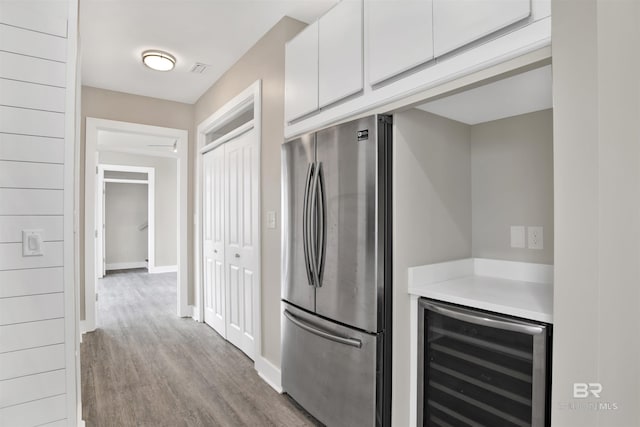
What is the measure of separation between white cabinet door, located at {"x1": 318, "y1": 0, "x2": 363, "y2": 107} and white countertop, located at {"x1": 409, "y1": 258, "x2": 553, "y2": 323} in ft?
3.56

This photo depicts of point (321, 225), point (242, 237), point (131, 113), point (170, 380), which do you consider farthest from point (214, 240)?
point (321, 225)

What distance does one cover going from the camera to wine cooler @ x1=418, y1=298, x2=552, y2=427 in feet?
4.37

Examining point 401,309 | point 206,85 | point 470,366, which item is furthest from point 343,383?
point 206,85

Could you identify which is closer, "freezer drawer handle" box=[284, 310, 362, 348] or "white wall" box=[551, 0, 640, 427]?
"white wall" box=[551, 0, 640, 427]

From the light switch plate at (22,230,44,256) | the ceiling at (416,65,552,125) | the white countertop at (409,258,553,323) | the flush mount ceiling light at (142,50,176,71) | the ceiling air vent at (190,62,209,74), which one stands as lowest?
the white countertop at (409,258,553,323)

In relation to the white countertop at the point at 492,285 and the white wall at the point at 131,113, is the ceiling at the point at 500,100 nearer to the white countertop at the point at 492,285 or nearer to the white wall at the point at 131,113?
the white countertop at the point at 492,285

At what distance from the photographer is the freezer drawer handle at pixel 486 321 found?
1.34 metres

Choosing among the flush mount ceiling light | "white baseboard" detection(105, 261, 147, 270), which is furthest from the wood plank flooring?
"white baseboard" detection(105, 261, 147, 270)

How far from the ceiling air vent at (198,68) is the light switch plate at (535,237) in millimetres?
3197

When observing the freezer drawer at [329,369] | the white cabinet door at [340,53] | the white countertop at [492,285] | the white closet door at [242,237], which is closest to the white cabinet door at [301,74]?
the white cabinet door at [340,53]

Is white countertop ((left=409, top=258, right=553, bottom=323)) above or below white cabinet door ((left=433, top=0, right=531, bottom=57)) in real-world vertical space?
below

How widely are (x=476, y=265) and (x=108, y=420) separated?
2.49 meters

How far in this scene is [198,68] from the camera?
11.8 feet

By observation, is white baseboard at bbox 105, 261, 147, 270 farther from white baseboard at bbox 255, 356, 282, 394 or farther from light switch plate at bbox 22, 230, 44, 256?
light switch plate at bbox 22, 230, 44, 256
